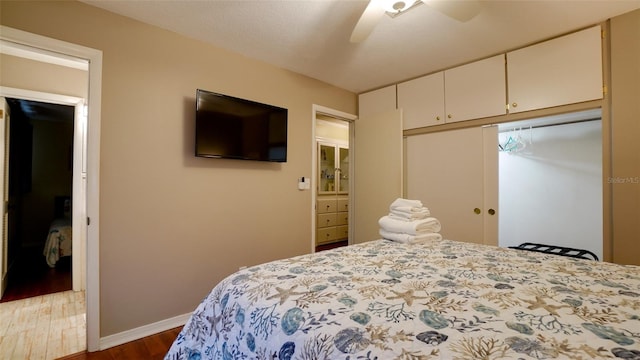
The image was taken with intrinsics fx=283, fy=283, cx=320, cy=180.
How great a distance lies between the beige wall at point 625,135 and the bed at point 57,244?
5574 mm

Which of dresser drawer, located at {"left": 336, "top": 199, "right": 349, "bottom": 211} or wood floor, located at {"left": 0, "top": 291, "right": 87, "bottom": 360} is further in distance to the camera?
dresser drawer, located at {"left": 336, "top": 199, "right": 349, "bottom": 211}

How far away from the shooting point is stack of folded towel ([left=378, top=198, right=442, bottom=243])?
1764 mm

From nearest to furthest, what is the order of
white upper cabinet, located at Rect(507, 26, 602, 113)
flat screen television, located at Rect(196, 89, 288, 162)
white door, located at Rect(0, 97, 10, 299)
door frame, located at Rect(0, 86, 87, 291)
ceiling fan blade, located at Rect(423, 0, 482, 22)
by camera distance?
ceiling fan blade, located at Rect(423, 0, 482, 22), white upper cabinet, located at Rect(507, 26, 602, 113), flat screen television, located at Rect(196, 89, 288, 162), white door, located at Rect(0, 97, 10, 299), door frame, located at Rect(0, 86, 87, 291)

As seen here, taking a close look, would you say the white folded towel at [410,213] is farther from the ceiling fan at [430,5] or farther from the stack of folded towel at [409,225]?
the ceiling fan at [430,5]

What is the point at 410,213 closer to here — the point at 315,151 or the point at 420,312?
the point at 420,312

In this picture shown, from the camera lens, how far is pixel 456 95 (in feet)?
9.03

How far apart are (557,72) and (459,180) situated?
112cm

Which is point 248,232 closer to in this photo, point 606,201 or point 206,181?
point 206,181

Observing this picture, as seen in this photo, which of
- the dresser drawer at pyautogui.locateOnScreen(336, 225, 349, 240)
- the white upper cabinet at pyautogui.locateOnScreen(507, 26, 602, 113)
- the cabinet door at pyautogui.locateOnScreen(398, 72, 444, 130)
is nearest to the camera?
the white upper cabinet at pyautogui.locateOnScreen(507, 26, 602, 113)

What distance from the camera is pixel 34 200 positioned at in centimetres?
459

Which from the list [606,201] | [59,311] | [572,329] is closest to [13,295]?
[59,311]

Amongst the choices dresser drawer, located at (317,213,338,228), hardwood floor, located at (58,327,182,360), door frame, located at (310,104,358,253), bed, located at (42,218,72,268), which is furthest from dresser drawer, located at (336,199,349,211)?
bed, located at (42,218,72,268)

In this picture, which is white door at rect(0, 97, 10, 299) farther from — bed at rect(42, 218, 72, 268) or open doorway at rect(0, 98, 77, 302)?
bed at rect(42, 218, 72, 268)

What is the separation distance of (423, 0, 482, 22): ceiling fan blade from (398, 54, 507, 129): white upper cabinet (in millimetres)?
1152
